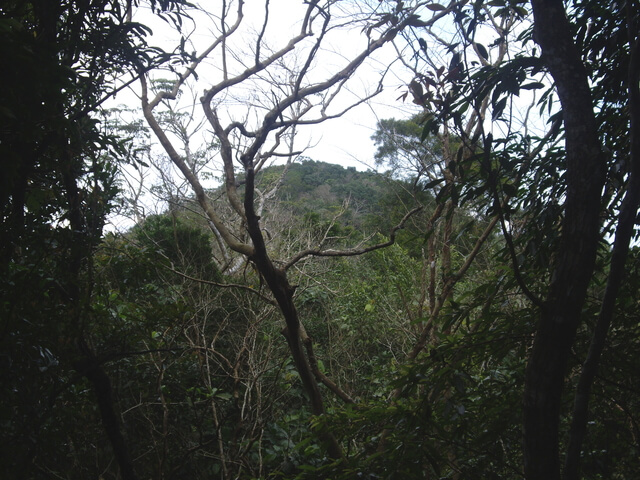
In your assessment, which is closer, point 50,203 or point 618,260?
point 618,260

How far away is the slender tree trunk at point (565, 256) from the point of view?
1.00 meters

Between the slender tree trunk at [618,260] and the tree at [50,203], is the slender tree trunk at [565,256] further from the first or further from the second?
the tree at [50,203]

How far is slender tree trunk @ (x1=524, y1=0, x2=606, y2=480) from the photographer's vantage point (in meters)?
1.00

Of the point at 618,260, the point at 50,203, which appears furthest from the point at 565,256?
the point at 50,203

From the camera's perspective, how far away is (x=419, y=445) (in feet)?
4.28

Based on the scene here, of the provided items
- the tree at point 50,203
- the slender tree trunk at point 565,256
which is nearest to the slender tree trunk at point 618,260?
the slender tree trunk at point 565,256

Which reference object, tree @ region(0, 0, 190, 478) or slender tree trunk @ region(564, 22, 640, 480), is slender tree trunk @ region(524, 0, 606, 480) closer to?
slender tree trunk @ region(564, 22, 640, 480)

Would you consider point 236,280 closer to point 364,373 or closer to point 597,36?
point 364,373

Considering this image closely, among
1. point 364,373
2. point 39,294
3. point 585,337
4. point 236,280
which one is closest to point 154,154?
point 236,280

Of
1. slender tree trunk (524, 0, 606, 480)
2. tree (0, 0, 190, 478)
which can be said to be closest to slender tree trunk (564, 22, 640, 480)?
slender tree trunk (524, 0, 606, 480)

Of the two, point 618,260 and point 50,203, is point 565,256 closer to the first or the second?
point 618,260

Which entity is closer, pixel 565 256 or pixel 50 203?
pixel 565 256

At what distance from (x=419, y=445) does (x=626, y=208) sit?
32.9 inches

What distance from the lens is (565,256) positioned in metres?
1.02
